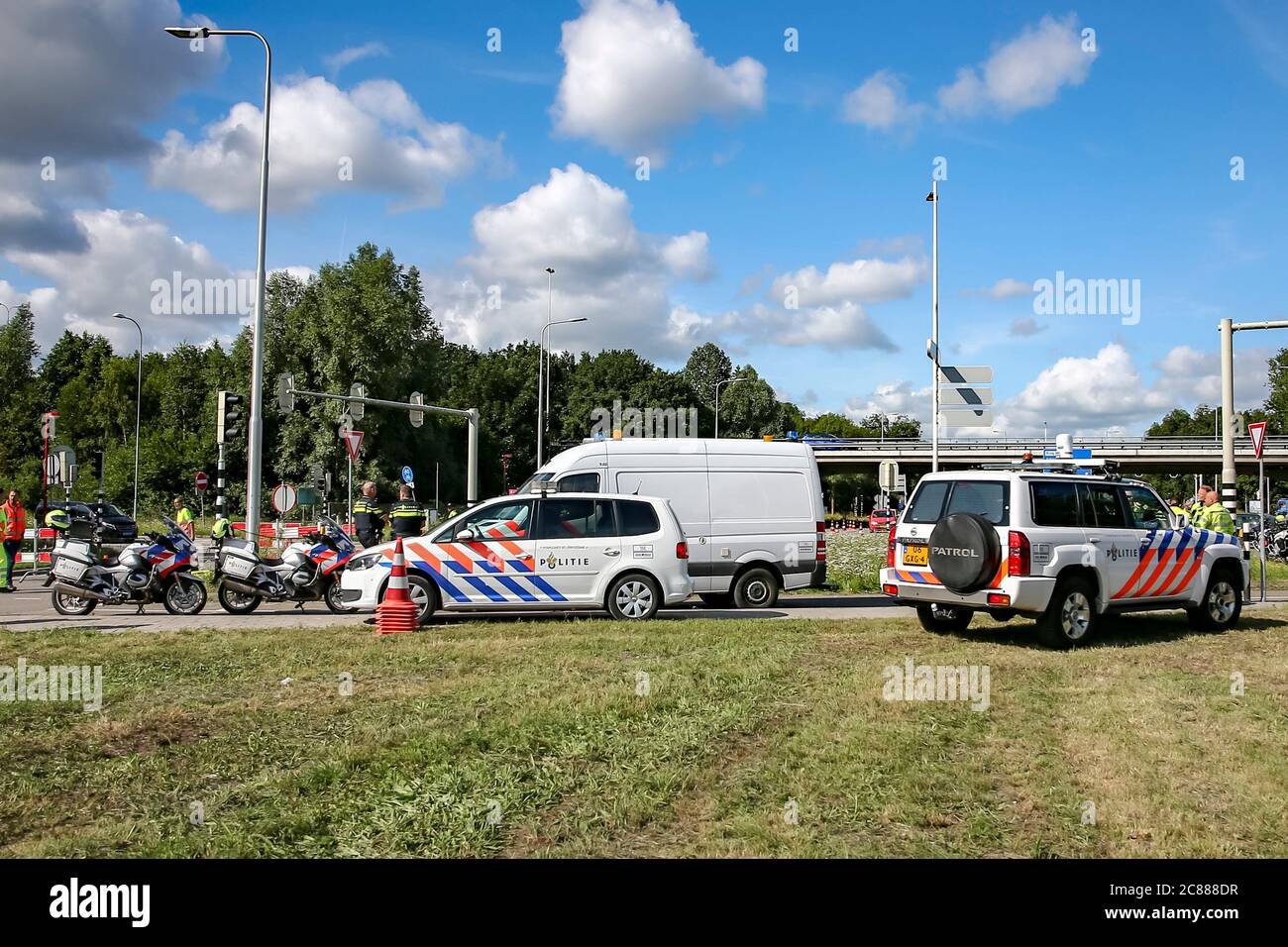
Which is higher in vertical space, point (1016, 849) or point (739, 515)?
point (739, 515)

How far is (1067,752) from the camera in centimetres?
627

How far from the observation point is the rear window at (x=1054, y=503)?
10.8 meters

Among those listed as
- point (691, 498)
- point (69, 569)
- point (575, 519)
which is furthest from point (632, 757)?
point (69, 569)

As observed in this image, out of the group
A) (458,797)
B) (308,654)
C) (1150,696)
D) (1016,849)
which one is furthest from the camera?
(308,654)

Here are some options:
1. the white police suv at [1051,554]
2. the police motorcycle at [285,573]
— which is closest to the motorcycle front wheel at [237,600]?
the police motorcycle at [285,573]

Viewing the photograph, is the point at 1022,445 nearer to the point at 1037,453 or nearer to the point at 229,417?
the point at 1037,453

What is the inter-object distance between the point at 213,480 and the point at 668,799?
59.4 meters

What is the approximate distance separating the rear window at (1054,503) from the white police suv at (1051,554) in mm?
13

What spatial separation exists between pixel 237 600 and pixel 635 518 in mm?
5943

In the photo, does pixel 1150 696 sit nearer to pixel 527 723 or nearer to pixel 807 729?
pixel 807 729

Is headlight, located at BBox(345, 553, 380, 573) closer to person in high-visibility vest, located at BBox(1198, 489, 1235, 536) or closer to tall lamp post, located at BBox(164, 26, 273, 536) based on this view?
tall lamp post, located at BBox(164, 26, 273, 536)

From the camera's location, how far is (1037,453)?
6838cm

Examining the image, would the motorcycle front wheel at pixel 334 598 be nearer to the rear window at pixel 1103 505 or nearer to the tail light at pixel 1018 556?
the tail light at pixel 1018 556
